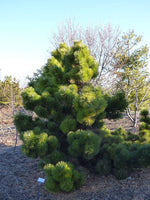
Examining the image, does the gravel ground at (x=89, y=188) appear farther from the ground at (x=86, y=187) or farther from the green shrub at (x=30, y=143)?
the green shrub at (x=30, y=143)

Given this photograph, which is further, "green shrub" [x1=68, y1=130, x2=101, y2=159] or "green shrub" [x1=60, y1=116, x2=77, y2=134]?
"green shrub" [x1=60, y1=116, x2=77, y2=134]

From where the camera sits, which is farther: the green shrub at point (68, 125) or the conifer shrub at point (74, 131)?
the green shrub at point (68, 125)

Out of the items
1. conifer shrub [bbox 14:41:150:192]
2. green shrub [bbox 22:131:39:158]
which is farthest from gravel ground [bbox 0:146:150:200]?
green shrub [bbox 22:131:39:158]


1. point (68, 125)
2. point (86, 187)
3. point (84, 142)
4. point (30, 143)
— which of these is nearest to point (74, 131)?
point (68, 125)

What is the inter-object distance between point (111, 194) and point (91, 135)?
96 centimetres

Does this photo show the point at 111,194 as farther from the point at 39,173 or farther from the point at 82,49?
the point at 82,49

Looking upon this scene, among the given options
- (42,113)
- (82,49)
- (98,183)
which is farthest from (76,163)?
(82,49)

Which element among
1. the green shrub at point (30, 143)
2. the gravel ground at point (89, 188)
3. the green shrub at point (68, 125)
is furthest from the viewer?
the green shrub at point (68, 125)

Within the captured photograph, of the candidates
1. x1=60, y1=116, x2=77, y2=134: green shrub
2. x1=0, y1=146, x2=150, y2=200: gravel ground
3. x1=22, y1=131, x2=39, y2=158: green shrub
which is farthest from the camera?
x1=60, y1=116, x2=77, y2=134: green shrub

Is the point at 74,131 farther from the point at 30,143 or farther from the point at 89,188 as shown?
the point at 89,188

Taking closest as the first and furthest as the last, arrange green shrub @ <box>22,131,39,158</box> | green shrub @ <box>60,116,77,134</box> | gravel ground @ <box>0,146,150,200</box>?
1. green shrub @ <box>22,131,39,158</box>
2. gravel ground @ <box>0,146,150,200</box>
3. green shrub @ <box>60,116,77,134</box>

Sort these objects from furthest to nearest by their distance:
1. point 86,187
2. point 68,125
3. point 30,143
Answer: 1. point 86,187
2. point 68,125
3. point 30,143

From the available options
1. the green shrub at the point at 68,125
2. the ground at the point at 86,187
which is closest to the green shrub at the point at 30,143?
the green shrub at the point at 68,125

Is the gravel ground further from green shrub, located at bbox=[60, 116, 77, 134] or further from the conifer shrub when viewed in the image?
green shrub, located at bbox=[60, 116, 77, 134]
